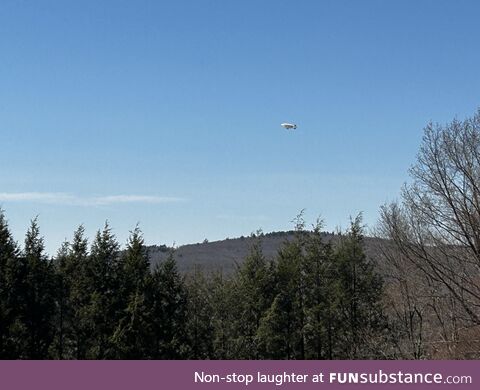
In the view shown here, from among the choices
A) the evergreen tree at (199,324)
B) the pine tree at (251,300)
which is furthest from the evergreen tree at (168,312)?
the pine tree at (251,300)

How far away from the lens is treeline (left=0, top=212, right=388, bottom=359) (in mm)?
32250

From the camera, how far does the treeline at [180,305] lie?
1270 inches

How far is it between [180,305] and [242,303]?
3479mm

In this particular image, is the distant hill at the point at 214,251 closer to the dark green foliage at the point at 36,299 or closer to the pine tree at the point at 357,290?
the pine tree at the point at 357,290

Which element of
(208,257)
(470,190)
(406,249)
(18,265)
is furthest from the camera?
(208,257)

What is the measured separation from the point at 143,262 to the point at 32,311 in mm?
6028

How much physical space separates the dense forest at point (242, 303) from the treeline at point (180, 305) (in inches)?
2.3

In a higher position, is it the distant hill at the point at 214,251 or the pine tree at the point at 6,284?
the distant hill at the point at 214,251

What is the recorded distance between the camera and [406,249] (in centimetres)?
2300

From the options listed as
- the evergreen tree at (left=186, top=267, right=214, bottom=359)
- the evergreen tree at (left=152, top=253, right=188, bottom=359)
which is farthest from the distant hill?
the evergreen tree at (left=152, top=253, right=188, bottom=359)

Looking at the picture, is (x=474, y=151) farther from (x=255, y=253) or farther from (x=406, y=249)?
(x=255, y=253)

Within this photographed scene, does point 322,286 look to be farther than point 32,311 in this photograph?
Yes

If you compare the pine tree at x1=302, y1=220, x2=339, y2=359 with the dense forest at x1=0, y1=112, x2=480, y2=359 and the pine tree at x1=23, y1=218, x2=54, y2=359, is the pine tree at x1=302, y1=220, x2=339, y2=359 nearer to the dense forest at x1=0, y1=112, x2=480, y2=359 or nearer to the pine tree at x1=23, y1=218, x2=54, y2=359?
the dense forest at x1=0, y1=112, x2=480, y2=359
